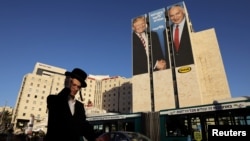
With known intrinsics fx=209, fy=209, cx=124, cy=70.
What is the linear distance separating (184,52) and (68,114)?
5339cm

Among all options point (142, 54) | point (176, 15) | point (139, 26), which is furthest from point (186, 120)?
point (139, 26)

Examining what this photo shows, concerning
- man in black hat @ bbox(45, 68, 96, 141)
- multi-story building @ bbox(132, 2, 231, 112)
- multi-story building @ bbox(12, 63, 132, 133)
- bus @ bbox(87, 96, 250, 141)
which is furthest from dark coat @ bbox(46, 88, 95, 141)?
multi-story building @ bbox(12, 63, 132, 133)

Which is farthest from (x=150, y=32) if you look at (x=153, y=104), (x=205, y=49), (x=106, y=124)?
(x=106, y=124)

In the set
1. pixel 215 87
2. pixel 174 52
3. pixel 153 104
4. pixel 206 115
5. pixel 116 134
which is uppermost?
pixel 174 52

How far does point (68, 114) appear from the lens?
244cm

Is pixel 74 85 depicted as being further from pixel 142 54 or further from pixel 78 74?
pixel 142 54

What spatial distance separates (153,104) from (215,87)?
16.9 m

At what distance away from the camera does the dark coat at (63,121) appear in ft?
7.56

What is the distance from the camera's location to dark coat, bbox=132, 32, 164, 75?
5728 centimetres

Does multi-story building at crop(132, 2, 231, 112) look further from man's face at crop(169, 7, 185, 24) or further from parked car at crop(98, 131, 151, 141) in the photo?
parked car at crop(98, 131, 151, 141)

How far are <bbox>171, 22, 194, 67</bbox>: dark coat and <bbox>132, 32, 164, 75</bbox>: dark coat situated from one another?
4745 millimetres

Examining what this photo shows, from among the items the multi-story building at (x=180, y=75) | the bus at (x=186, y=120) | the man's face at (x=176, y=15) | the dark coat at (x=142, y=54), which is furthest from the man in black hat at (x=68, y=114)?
the man's face at (x=176, y=15)

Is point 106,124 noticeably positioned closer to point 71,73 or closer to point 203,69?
point 71,73

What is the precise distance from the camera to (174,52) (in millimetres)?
54625
